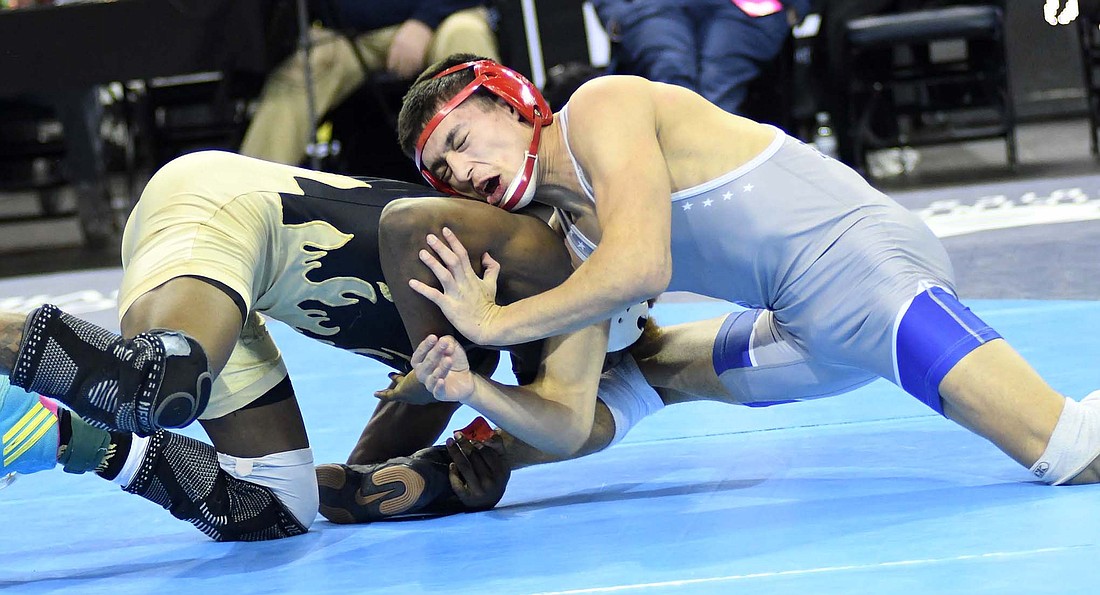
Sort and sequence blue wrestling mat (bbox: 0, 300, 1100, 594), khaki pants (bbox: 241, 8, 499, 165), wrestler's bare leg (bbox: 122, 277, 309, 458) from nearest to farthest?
1. blue wrestling mat (bbox: 0, 300, 1100, 594)
2. wrestler's bare leg (bbox: 122, 277, 309, 458)
3. khaki pants (bbox: 241, 8, 499, 165)

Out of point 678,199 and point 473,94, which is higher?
point 473,94

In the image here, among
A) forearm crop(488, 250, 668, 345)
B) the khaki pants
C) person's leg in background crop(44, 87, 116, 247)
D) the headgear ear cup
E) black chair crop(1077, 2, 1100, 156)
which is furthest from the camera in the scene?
person's leg in background crop(44, 87, 116, 247)

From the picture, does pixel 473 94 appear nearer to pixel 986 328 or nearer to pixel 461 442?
pixel 461 442

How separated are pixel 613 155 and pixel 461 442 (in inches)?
25.1

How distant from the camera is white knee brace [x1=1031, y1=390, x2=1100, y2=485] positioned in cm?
203

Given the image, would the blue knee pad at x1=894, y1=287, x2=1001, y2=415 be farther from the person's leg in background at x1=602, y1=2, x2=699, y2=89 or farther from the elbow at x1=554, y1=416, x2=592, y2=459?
the person's leg in background at x1=602, y1=2, x2=699, y2=89

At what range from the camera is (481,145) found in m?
2.23

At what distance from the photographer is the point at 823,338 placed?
2.27 meters

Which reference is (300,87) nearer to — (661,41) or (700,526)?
(661,41)

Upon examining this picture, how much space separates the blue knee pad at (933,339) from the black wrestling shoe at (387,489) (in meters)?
0.84

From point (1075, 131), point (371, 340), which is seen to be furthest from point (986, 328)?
point (1075, 131)

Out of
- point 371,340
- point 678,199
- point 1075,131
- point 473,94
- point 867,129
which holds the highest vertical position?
point 473,94

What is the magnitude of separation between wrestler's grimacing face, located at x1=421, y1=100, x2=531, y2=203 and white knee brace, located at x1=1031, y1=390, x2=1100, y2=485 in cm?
99

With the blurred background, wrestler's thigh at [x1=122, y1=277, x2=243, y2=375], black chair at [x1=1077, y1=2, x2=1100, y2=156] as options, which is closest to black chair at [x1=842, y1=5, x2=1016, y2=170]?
the blurred background
